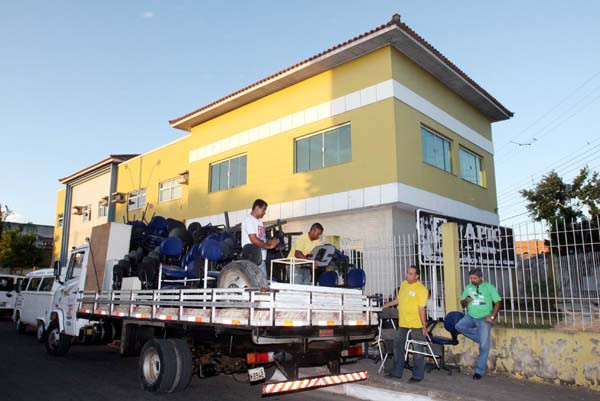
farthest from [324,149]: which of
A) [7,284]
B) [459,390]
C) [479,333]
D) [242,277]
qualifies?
[7,284]

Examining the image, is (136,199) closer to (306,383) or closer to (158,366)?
(158,366)

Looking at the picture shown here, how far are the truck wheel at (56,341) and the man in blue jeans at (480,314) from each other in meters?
7.84

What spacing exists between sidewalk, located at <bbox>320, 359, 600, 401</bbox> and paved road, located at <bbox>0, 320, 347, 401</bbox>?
0.51 meters

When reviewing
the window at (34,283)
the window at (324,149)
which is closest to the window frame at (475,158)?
the window at (324,149)

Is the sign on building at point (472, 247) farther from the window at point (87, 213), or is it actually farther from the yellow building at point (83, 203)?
the window at point (87, 213)

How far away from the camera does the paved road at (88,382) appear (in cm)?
655

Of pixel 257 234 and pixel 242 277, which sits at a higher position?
pixel 257 234

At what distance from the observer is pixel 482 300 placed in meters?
7.77

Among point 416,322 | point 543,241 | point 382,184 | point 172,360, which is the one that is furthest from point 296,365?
point 382,184

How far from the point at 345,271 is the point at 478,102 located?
520 inches

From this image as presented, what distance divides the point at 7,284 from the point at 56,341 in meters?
11.8

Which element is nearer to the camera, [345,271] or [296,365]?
[296,365]

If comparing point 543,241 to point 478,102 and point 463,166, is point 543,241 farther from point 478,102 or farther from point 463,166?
point 478,102

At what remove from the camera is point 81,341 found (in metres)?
9.05
